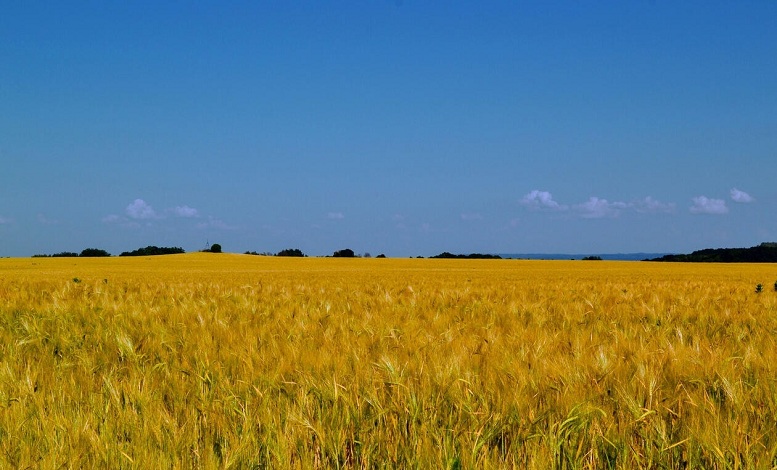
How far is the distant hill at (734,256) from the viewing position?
56.5 m

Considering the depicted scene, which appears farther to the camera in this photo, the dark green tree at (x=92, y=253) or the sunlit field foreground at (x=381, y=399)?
the dark green tree at (x=92, y=253)

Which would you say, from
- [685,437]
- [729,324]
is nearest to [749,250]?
[729,324]

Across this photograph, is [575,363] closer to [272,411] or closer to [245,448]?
[272,411]

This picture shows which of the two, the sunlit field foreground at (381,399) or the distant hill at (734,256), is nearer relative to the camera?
the sunlit field foreground at (381,399)

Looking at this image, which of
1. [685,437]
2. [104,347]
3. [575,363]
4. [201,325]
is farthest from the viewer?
[201,325]

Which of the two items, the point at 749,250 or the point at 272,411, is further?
the point at 749,250

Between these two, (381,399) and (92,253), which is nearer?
(381,399)

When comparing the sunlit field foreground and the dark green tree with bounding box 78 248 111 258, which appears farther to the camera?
the dark green tree with bounding box 78 248 111 258

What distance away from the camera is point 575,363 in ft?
9.55

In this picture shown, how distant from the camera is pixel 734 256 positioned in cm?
5781

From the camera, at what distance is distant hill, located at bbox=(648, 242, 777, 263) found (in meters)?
56.5

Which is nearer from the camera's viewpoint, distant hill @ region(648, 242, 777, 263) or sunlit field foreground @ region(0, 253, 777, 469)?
sunlit field foreground @ region(0, 253, 777, 469)

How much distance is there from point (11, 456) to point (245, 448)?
0.82 metres

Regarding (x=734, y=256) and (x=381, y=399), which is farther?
(x=734, y=256)
